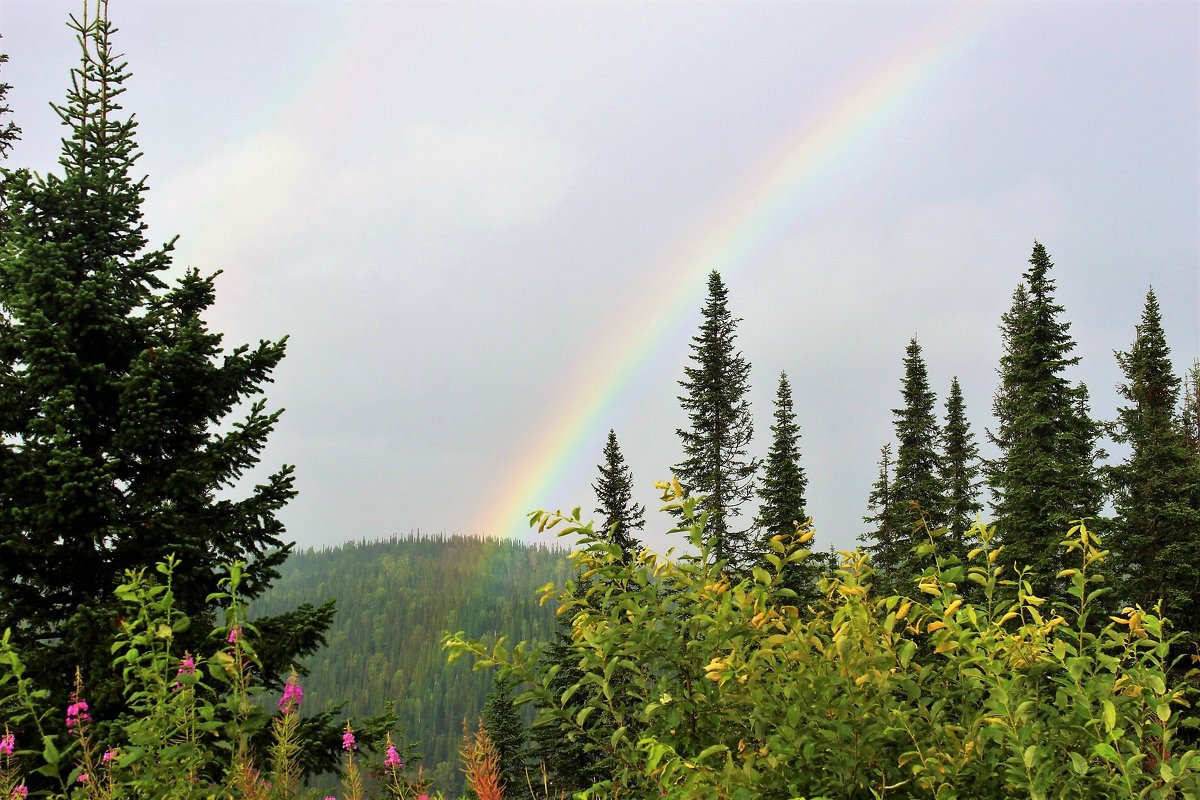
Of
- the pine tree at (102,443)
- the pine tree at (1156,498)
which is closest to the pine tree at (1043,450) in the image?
the pine tree at (1156,498)

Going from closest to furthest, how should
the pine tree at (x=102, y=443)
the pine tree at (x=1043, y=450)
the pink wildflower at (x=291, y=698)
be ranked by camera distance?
the pink wildflower at (x=291, y=698), the pine tree at (x=102, y=443), the pine tree at (x=1043, y=450)

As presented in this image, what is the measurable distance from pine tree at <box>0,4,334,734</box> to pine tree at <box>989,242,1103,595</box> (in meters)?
26.3

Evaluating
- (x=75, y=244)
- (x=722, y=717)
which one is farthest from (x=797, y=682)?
(x=75, y=244)

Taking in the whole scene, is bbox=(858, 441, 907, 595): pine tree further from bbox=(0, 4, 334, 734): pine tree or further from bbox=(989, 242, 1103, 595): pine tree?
bbox=(0, 4, 334, 734): pine tree

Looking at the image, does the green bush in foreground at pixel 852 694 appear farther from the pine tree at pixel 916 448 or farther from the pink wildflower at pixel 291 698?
the pine tree at pixel 916 448

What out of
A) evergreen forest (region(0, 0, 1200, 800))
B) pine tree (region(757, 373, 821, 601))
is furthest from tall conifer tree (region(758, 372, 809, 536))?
evergreen forest (region(0, 0, 1200, 800))

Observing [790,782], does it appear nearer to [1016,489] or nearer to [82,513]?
[82,513]

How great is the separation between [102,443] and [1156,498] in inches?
1411

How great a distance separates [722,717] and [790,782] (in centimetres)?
40

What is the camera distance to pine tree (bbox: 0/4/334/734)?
7.95m

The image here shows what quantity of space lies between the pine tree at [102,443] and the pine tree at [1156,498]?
99.2ft

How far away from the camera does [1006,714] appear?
266 centimetres

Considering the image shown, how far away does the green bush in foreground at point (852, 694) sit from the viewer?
8.89 ft

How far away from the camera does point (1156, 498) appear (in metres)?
29.8
